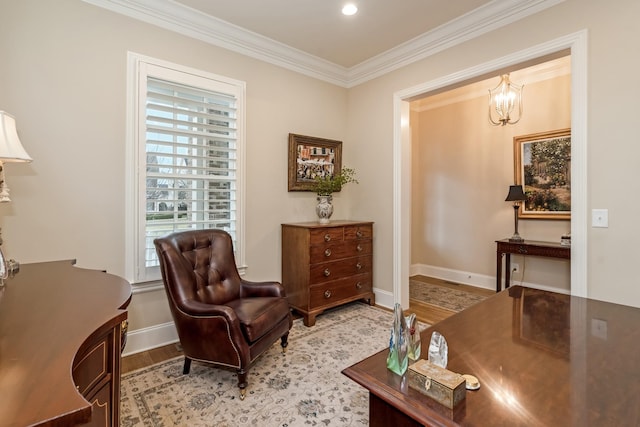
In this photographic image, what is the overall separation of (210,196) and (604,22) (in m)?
3.44

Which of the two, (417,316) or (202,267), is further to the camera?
(417,316)

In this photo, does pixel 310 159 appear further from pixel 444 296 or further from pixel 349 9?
pixel 444 296

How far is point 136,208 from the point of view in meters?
2.65

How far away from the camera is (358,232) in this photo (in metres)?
3.71

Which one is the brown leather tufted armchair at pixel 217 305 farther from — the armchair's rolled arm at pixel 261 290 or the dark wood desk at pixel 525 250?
the dark wood desk at pixel 525 250

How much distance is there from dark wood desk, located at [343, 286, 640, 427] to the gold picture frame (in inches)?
98.4

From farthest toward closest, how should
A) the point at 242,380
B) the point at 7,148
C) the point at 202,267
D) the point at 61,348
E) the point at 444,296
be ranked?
the point at 444,296
the point at 202,267
the point at 242,380
the point at 7,148
the point at 61,348

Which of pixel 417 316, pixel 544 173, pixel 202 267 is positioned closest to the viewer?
pixel 202 267

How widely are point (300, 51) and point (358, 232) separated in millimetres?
2171

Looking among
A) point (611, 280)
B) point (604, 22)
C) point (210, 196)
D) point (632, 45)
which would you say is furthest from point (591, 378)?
point (210, 196)

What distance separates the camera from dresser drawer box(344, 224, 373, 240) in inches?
142

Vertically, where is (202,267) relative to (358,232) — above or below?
below

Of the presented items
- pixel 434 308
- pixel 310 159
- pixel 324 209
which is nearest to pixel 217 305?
pixel 324 209

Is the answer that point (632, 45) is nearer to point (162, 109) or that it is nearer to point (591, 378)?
point (591, 378)
